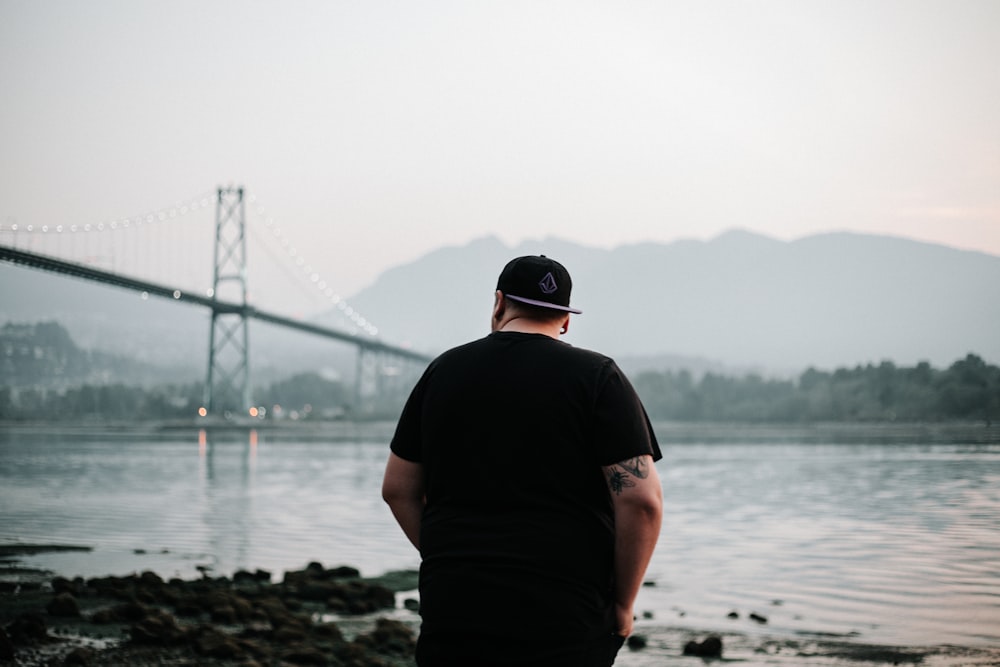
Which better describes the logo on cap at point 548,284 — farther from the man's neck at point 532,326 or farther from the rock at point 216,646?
the rock at point 216,646

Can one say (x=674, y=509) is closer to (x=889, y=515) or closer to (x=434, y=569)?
(x=889, y=515)

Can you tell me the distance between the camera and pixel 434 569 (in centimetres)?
244

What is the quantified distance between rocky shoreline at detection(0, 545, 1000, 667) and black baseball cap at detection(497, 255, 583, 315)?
16.7 ft

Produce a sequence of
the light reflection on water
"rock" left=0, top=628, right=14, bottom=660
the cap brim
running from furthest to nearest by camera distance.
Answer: the light reflection on water, "rock" left=0, top=628, right=14, bottom=660, the cap brim

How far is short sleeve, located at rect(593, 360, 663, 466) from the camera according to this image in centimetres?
234

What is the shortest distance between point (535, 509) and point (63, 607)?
7467mm

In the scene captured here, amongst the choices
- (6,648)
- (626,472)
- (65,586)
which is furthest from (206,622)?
(626,472)

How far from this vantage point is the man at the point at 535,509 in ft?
7.68

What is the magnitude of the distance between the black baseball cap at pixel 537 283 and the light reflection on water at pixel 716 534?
745 cm

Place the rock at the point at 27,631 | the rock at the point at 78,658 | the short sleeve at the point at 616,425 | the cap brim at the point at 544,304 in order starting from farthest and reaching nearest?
Answer: 1. the rock at the point at 27,631
2. the rock at the point at 78,658
3. the cap brim at the point at 544,304
4. the short sleeve at the point at 616,425

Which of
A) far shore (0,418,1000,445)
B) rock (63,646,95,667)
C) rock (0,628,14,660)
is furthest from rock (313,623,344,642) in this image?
far shore (0,418,1000,445)

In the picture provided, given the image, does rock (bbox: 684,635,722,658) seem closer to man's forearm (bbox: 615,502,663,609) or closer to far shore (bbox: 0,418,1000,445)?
man's forearm (bbox: 615,502,663,609)

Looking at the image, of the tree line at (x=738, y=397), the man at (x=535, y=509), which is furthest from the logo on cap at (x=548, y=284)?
the tree line at (x=738, y=397)

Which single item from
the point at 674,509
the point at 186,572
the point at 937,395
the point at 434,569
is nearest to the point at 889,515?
the point at 674,509
